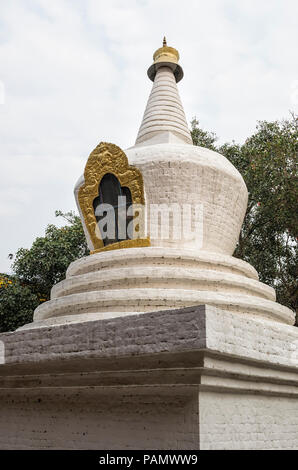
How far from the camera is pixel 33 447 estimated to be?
147 inches

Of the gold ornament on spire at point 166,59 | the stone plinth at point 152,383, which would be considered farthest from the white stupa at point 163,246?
the stone plinth at point 152,383

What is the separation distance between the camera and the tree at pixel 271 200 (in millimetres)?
12703

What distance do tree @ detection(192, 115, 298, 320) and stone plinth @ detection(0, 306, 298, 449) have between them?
9.41 m

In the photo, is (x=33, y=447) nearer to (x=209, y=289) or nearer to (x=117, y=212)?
(x=209, y=289)

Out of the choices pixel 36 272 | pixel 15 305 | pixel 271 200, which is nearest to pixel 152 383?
pixel 271 200

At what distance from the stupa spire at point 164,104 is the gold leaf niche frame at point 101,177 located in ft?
3.53

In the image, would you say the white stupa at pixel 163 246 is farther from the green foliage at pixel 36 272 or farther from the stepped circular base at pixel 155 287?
the green foliage at pixel 36 272

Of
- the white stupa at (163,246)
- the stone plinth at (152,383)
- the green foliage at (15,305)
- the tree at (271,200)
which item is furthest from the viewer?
the green foliage at (15,305)

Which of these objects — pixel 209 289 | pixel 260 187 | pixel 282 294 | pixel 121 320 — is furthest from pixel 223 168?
pixel 282 294

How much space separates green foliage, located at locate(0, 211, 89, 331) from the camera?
14.8 m

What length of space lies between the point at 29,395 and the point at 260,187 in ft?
35.0

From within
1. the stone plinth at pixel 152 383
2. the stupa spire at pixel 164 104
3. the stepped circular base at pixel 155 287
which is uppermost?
the stupa spire at pixel 164 104

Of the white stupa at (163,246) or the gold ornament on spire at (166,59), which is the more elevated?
the gold ornament on spire at (166,59)

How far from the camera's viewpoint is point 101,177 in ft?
21.5
